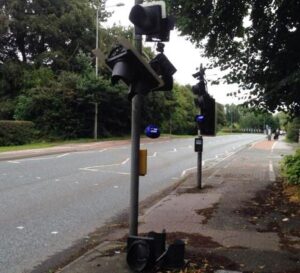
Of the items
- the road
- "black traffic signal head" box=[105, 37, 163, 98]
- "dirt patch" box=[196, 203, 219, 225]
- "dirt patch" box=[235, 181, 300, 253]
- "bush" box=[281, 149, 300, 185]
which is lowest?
the road

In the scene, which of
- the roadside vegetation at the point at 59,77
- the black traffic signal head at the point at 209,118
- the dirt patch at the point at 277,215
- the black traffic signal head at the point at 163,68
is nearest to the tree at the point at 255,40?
the black traffic signal head at the point at 209,118

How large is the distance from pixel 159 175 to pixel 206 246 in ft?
36.6

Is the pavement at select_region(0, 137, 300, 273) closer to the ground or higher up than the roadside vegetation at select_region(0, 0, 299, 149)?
closer to the ground

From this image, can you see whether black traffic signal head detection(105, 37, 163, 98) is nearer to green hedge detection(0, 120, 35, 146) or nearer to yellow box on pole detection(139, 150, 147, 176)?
yellow box on pole detection(139, 150, 147, 176)

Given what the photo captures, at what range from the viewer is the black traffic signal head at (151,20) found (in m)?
5.44

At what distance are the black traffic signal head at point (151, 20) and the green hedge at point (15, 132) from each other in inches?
1172

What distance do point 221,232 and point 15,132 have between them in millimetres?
29552

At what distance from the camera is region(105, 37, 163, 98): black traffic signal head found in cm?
539

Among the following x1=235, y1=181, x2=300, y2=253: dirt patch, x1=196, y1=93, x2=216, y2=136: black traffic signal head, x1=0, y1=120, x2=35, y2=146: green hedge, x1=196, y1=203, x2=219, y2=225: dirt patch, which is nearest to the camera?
x1=235, y1=181, x2=300, y2=253: dirt patch

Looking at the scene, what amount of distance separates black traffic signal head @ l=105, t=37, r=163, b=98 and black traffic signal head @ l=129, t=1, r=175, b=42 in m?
0.29

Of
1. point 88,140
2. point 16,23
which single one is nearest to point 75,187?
point 88,140

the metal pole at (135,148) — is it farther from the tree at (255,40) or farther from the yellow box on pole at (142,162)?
the tree at (255,40)

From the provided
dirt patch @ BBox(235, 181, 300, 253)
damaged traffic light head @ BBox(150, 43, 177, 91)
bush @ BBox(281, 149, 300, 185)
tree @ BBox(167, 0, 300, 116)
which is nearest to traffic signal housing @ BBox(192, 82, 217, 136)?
tree @ BBox(167, 0, 300, 116)

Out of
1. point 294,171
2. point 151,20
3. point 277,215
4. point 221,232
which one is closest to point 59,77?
point 294,171
